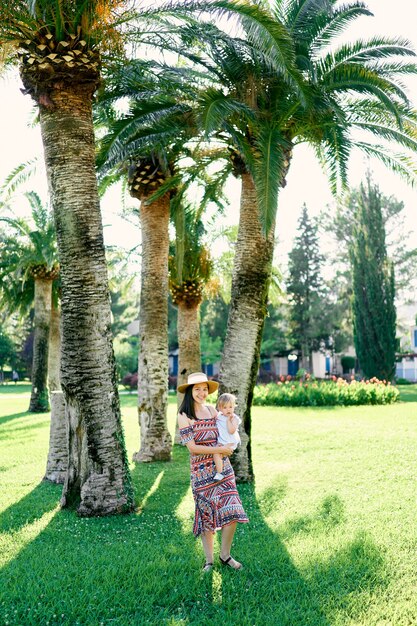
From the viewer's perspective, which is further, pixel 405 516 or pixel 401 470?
pixel 401 470

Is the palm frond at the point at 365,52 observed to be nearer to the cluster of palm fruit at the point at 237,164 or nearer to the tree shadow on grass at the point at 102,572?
the cluster of palm fruit at the point at 237,164

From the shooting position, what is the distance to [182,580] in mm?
5035

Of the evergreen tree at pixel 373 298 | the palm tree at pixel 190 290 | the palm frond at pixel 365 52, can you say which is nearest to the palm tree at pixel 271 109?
the palm frond at pixel 365 52

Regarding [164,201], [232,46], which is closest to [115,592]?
[232,46]

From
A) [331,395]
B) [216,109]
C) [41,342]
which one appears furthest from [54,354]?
[216,109]

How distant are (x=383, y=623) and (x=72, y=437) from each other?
4.48 metres

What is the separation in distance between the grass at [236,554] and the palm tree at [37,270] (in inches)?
492

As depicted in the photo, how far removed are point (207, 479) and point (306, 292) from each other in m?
37.1

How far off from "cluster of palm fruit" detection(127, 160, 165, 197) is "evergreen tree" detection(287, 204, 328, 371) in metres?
29.2

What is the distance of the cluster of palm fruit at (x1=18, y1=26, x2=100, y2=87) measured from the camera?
7422 millimetres

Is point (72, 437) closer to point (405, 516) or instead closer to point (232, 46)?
point (405, 516)

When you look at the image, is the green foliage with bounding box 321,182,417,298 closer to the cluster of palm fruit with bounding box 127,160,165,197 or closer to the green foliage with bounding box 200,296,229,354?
the green foliage with bounding box 200,296,229,354

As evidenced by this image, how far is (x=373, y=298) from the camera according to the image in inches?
1218

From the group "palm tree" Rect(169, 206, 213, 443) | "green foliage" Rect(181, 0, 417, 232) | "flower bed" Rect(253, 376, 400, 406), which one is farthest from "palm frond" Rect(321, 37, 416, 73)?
"flower bed" Rect(253, 376, 400, 406)
